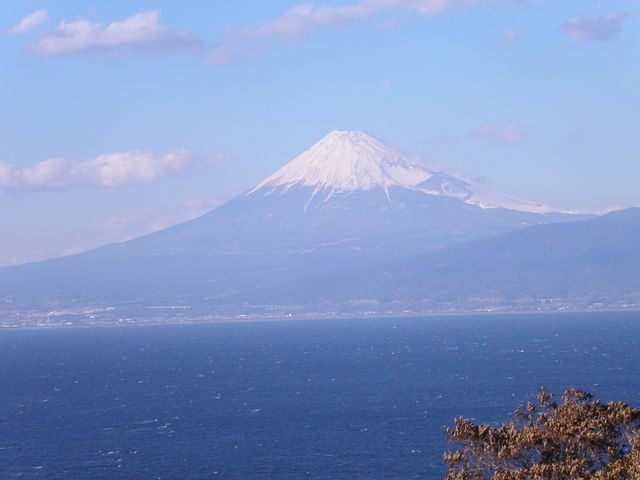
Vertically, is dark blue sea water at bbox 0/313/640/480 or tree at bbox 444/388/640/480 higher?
tree at bbox 444/388/640/480

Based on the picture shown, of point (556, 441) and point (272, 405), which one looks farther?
point (272, 405)

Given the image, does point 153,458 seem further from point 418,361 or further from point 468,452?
point 418,361

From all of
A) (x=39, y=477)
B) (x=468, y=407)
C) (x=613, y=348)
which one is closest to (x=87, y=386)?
(x=468, y=407)

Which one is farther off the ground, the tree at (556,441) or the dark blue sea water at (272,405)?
the tree at (556,441)

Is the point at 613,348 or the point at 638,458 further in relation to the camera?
the point at 613,348

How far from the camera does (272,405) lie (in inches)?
4040

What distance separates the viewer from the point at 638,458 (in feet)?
101

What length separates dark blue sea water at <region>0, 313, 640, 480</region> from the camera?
70812mm

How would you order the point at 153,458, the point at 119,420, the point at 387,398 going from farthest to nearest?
the point at 387,398 → the point at 119,420 → the point at 153,458

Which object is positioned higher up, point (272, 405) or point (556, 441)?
point (556, 441)

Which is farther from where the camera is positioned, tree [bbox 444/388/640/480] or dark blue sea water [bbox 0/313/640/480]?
dark blue sea water [bbox 0/313/640/480]

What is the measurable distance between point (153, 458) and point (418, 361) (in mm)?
84300

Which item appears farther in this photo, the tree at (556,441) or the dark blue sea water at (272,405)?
the dark blue sea water at (272,405)

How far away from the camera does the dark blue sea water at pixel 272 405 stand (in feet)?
232
